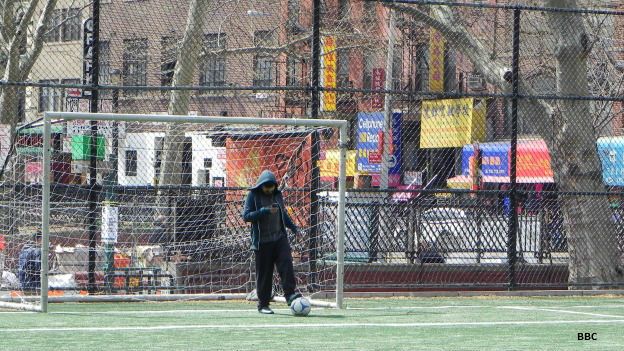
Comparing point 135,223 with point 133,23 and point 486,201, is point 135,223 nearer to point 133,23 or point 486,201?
point 133,23

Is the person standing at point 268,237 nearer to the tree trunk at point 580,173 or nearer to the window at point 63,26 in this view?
the tree trunk at point 580,173

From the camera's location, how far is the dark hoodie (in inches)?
494

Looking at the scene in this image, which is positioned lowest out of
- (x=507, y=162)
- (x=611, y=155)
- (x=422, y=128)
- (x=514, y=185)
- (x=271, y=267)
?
(x=271, y=267)

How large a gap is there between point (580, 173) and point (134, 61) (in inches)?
258

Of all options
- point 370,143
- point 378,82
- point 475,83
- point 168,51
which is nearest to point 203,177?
point 168,51

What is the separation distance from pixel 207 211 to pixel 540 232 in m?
5.26

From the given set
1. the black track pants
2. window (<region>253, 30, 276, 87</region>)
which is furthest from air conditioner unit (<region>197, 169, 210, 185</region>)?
window (<region>253, 30, 276, 87</region>)

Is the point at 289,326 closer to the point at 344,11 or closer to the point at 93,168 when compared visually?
the point at 93,168

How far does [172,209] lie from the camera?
1420 centimetres

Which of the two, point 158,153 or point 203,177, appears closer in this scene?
point 158,153

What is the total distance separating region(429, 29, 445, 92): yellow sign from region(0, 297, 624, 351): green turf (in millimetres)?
13832

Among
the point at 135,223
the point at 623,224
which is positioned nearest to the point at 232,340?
the point at 135,223

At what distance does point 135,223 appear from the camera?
1390 centimetres

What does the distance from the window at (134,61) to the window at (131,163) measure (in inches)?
77.8
